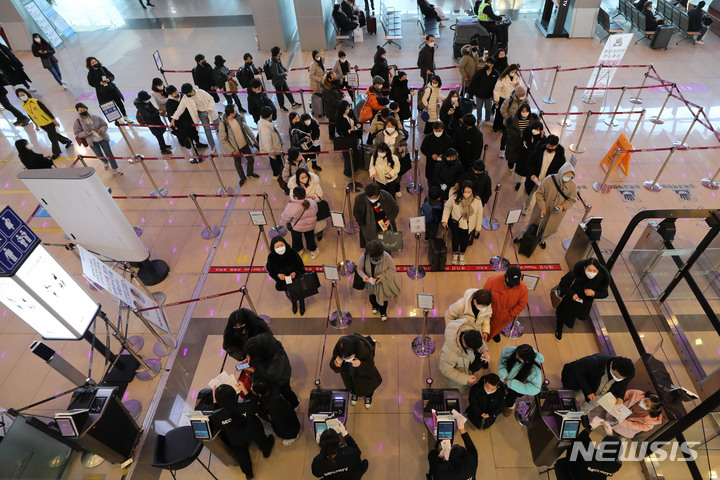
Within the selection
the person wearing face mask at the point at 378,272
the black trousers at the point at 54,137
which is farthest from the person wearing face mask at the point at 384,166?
the black trousers at the point at 54,137

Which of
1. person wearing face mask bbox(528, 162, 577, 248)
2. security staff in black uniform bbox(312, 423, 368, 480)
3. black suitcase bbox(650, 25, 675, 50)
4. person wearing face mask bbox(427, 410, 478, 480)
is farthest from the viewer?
black suitcase bbox(650, 25, 675, 50)

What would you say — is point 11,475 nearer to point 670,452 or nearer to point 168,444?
point 168,444

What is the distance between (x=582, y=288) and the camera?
17.7ft

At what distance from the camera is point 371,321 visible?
650cm

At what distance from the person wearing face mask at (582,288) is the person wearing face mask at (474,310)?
122cm

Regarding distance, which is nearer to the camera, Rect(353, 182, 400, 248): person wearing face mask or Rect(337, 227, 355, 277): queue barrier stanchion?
→ Rect(353, 182, 400, 248): person wearing face mask

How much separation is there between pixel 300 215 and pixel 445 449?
388 centimetres

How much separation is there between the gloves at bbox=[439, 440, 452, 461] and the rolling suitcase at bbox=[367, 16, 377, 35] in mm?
14705

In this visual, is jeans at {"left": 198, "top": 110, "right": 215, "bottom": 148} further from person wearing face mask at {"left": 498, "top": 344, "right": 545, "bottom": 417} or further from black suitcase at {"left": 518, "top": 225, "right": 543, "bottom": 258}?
person wearing face mask at {"left": 498, "top": 344, "right": 545, "bottom": 417}

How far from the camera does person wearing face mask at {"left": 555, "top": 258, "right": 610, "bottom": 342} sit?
5293 millimetres

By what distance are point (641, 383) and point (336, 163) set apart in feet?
22.5

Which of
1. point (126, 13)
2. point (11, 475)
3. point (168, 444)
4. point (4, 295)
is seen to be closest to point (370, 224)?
point (168, 444)

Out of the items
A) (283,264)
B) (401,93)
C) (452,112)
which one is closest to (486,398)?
(283,264)

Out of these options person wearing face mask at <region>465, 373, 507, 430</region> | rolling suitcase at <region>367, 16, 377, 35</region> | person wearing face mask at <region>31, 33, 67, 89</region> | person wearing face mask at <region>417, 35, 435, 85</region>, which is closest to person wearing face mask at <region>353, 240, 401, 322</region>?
person wearing face mask at <region>465, 373, 507, 430</region>
